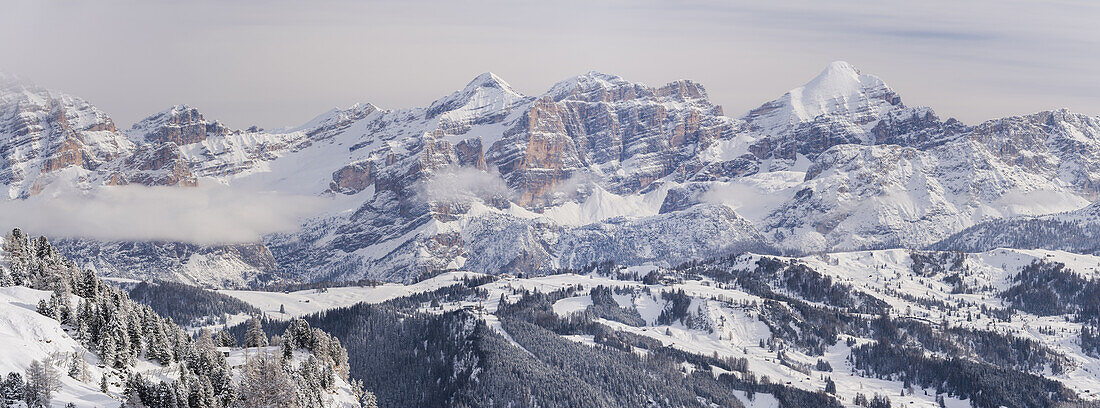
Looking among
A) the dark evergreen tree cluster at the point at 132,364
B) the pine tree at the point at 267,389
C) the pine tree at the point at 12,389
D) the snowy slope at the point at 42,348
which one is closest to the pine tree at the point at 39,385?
the dark evergreen tree cluster at the point at 132,364

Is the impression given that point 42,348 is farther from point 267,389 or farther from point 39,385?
point 267,389

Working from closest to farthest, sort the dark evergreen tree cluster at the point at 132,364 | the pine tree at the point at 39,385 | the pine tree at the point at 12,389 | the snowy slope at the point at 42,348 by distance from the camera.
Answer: the pine tree at the point at 12,389 < the pine tree at the point at 39,385 < the dark evergreen tree cluster at the point at 132,364 < the snowy slope at the point at 42,348

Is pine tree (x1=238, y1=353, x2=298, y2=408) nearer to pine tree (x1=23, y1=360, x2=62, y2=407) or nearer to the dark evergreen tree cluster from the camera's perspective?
the dark evergreen tree cluster

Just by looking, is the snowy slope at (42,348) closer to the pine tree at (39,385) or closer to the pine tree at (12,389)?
the pine tree at (39,385)

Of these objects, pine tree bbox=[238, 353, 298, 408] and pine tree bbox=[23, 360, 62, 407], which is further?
pine tree bbox=[238, 353, 298, 408]

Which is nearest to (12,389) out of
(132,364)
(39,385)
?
(39,385)

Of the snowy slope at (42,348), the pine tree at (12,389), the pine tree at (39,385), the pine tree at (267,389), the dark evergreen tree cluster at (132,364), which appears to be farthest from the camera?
the pine tree at (267,389)

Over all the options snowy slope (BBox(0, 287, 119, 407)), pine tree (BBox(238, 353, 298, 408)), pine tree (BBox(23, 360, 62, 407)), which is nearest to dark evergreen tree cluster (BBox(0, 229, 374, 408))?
pine tree (BBox(23, 360, 62, 407))

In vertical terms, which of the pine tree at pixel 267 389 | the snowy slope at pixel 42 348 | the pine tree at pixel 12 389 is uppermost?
the pine tree at pixel 12 389

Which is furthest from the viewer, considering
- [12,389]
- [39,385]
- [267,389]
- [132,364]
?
[132,364]

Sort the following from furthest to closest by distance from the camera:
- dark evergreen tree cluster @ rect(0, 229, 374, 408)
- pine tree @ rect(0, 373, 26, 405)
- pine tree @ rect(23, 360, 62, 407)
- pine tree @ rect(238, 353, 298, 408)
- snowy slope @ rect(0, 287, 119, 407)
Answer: pine tree @ rect(238, 353, 298, 408) → snowy slope @ rect(0, 287, 119, 407) → dark evergreen tree cluster @ rect(0, 229, 374, 408) → pine tree @ rect(23, 360, 62, 407) → pine tree @ rect(0, 373, 26, 405)

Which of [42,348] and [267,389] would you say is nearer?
[42,348]

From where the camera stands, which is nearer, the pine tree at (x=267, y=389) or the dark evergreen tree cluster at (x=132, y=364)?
the dark evergreen tree cluster at (x=132, y=364)

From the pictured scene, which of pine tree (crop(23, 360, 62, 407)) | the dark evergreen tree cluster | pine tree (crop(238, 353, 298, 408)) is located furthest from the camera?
pine tree (crop(238, 353, 298, 408))
